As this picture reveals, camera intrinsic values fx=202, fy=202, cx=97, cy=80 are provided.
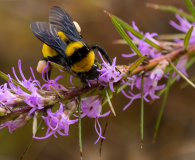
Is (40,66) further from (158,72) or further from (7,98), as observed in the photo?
(158,72)

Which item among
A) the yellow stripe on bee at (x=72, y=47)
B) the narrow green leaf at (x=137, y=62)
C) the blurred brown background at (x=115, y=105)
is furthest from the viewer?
the blurred brown background at (x=115, y=105)

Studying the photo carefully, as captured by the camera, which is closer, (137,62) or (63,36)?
A: (137,62)

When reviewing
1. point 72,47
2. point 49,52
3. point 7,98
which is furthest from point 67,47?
point 7,98

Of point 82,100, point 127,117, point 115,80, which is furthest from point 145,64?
point 127,117

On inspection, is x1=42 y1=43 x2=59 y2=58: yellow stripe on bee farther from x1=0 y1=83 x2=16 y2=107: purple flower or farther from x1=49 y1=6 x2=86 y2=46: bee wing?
x1=0 y1=83 x2=16 y2=107: purple flower

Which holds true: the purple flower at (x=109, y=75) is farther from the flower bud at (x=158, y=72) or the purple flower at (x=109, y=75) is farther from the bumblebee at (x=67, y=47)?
the flower bud at (x=158, y=72)

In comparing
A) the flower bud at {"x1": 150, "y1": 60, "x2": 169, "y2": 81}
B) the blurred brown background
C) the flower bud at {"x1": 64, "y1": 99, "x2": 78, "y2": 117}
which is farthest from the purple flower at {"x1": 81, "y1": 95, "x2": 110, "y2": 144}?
the blurred brown background

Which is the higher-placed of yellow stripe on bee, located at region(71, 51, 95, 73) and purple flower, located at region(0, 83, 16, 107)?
purple flower, located at region(0, 83, 16, 107)

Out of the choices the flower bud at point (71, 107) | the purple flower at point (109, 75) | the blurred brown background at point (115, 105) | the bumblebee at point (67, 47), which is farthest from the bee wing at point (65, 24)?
the blurred brown background at point (115, 105)
